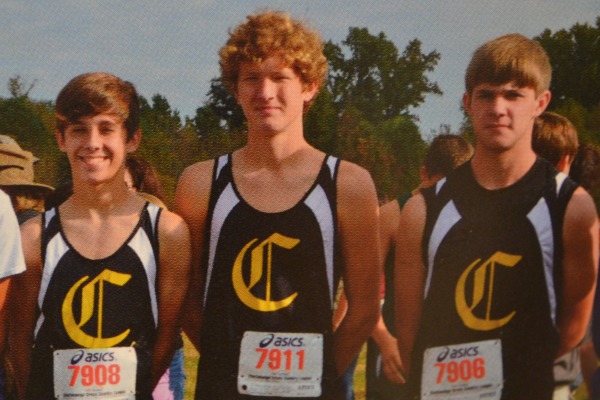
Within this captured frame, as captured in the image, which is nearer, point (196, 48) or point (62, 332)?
point (62, 332)

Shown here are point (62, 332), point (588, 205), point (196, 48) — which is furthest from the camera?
point (196, 48)

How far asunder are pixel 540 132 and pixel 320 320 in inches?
38.3

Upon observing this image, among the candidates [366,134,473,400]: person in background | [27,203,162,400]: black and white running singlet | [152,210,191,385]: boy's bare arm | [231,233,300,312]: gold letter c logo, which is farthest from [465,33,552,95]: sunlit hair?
[27,203,162,400]: black and white running singlet

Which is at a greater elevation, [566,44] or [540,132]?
[566,44]

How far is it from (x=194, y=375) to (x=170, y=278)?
0.39 m

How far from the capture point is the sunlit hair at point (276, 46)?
293 cm

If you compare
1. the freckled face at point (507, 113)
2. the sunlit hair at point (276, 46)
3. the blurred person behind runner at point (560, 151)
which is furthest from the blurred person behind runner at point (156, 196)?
the blurred person behind runner at point (560, 151)

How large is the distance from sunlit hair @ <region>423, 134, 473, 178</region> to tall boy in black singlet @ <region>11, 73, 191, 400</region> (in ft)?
2.93

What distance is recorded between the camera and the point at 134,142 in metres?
3.11

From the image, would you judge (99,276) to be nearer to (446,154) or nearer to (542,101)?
(446,154)

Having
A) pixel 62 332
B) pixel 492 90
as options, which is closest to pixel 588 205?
pixel 492 90

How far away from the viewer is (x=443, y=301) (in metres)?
2.94

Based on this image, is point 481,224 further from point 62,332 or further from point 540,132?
point 62,332

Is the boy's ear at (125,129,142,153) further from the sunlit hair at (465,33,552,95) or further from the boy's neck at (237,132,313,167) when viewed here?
the sunlit hair at (465,33,552,95)
